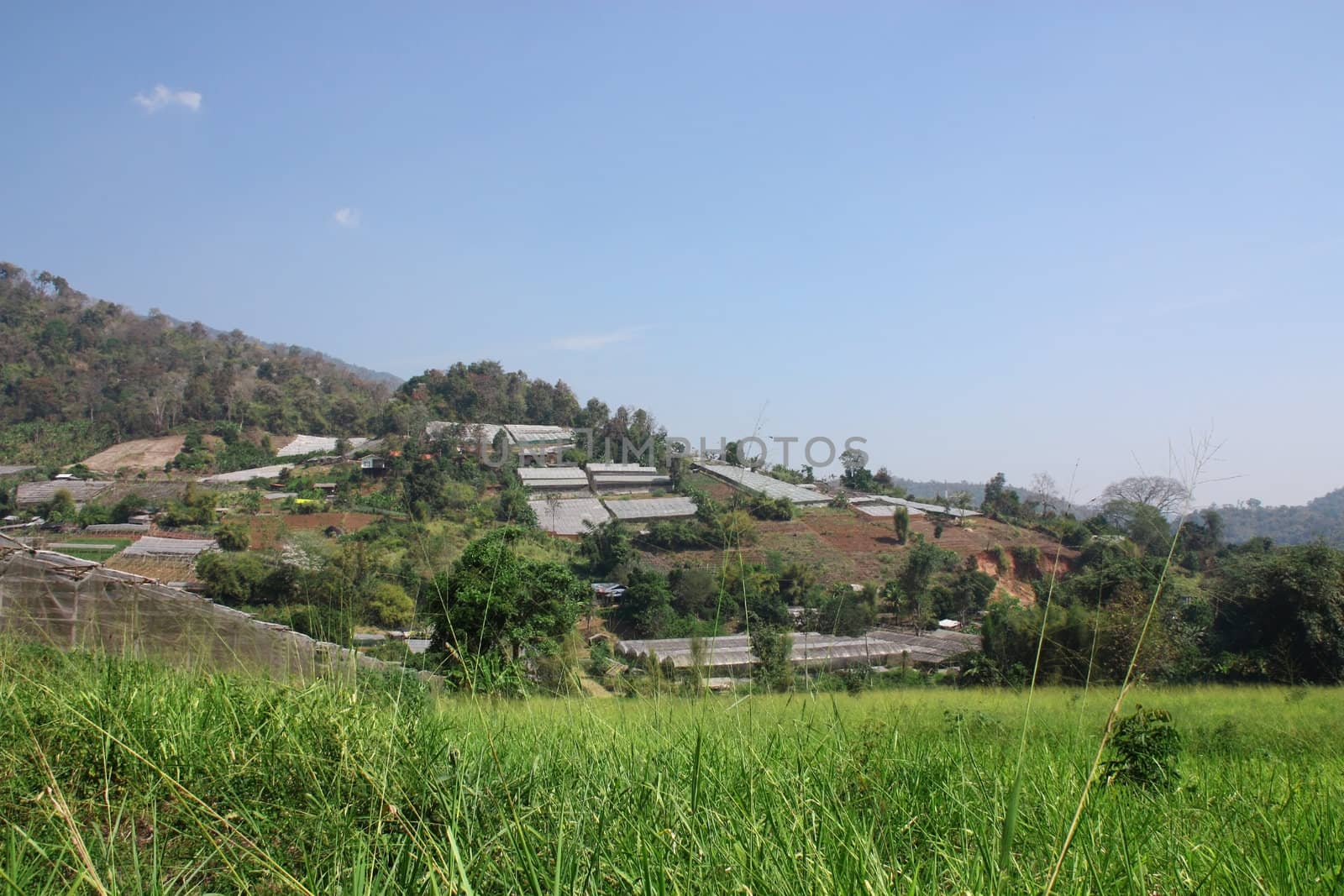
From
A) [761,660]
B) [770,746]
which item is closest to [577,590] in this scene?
[761,660]

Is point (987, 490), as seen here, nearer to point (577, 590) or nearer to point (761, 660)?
point (577, 590)

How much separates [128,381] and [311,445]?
35.5 ft

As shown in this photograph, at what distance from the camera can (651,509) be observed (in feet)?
125

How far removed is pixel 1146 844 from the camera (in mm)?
1422

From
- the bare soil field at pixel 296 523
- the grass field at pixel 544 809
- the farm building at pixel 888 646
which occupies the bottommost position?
the farm building at pixel 888 646

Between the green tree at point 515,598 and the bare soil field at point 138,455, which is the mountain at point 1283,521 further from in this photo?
the bare soil field at point 138,455

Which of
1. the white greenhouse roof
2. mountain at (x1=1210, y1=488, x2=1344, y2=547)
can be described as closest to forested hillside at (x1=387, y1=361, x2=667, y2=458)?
the white greenhouse roof

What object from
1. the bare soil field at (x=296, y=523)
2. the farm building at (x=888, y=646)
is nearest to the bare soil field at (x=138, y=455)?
the bare soil field at (x=296, y=523)

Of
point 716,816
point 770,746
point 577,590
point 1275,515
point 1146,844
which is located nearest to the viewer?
point 716,816

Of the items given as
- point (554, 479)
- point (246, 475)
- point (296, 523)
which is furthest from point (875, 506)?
point (246, 475)

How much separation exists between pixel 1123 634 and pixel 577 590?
8.51 metres

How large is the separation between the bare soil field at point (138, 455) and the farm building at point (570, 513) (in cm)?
1817

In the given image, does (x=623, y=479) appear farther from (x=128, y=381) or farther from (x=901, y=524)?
(x=128, y=381)

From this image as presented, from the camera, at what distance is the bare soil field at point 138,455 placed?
35594 millimetres
